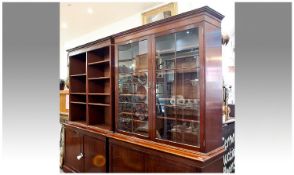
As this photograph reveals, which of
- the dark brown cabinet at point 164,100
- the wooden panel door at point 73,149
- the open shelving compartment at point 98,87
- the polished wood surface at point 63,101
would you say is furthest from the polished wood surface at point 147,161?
the polished wood surface at point 63,101

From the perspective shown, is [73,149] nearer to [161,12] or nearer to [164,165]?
[164,165]

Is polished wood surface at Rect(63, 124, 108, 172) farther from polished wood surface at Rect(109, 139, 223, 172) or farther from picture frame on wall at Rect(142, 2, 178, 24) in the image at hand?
picture frame on wall at Rect(142, 2, 178, 24)

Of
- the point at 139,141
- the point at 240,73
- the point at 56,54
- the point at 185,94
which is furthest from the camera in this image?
the point at 139,141

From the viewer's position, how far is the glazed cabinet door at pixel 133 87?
7.54 feet

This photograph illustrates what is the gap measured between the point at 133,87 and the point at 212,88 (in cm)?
98

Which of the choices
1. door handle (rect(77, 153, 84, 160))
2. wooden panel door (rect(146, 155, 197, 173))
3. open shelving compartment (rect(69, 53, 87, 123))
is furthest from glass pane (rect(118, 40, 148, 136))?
open shelving compartment (rect(69, 53, 87, 123))

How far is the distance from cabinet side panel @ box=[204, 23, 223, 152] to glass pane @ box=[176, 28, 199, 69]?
0.12 meters

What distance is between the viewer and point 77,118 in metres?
3.53

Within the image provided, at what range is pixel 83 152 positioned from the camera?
295 centimetres

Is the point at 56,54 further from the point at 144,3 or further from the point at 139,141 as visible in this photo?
the point at 144,3

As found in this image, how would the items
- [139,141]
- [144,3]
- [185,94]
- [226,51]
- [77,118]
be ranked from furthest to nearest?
[77,118], [144,3], [226,51], [139,141], [185,94]

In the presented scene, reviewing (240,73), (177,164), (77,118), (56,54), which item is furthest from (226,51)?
(77,118)

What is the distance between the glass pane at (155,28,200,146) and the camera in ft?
6.33

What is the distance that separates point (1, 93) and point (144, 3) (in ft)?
7.44
